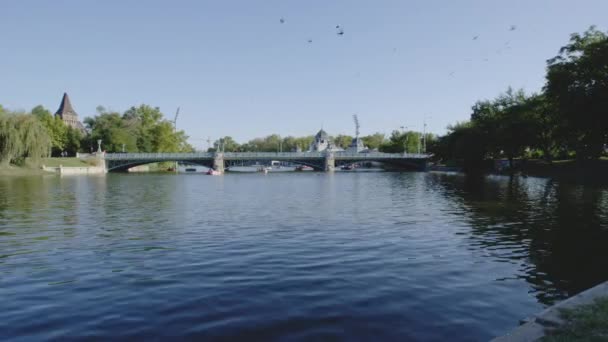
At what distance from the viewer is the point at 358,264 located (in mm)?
14828

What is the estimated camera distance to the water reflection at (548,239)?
42.4 ft

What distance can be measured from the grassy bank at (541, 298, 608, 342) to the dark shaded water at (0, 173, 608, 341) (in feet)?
5.34

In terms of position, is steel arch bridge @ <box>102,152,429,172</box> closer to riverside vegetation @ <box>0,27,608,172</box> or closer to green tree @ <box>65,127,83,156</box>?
riverside vegetation @ <box>0,27,608,172</box>

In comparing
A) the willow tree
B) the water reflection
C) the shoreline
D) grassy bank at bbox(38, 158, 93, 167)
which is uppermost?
the willow tree

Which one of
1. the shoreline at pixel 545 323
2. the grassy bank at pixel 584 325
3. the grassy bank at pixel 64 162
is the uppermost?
the grassy bank at pixel 64 162

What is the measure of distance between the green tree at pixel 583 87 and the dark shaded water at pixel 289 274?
3078 cm

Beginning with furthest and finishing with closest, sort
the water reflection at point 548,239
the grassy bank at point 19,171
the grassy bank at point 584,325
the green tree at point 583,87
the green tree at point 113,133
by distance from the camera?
the green tree at point 113,133
the grassy bank at point 19,171
the green tree at point 583,87
the water reflection at point 548,239
the grassy bank at point 584,325

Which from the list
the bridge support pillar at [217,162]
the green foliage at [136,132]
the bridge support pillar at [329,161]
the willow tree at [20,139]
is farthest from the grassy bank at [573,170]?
the green foliage at [136,132]

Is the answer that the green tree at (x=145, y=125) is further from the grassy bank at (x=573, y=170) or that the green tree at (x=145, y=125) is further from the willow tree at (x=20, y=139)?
the grassy bank at (x=573, y=170)

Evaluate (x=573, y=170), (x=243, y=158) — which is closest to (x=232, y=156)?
(x=243, y=158)

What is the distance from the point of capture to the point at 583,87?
176 feet

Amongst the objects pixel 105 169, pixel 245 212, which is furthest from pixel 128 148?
pixel 245 212

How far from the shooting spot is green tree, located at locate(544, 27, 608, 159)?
50969 millimetres

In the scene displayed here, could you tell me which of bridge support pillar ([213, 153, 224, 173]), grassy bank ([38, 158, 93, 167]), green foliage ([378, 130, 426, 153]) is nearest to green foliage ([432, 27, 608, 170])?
bridge support pillar ([213, 153, 224, 173])
